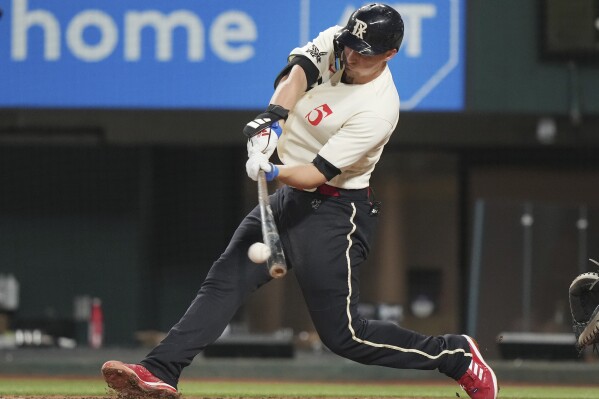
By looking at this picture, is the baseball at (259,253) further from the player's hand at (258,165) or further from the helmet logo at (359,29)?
the helmet logo at (359,29)

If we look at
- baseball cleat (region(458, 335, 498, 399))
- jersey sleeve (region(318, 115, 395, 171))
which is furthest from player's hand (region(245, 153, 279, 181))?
baseball cleat (region(458, 335, 498, 399))

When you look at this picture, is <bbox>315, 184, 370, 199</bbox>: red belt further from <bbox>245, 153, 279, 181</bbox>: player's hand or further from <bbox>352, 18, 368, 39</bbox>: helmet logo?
<bbox>352, 18, 368, 39</bbox>: helmet logo

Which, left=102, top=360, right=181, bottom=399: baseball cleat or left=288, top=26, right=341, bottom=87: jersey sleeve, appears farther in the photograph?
left=288, top=26, right=341, bottom=87: jersey sleeve

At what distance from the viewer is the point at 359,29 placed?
16.4 ft

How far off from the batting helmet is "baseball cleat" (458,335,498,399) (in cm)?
146

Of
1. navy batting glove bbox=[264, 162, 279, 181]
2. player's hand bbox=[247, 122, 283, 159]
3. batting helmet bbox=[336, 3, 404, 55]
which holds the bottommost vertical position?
navy batting glove bbox=[264, 162, 279, 181]

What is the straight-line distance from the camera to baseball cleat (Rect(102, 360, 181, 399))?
4977mm

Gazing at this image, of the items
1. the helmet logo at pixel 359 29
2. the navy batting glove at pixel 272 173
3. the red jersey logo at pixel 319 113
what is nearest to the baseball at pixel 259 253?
the navy batting glove at pixel 272 173

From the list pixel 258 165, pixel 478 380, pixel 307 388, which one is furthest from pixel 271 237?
pixel 307 388

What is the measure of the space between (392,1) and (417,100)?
955mm

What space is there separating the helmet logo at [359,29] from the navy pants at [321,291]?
2.31ft

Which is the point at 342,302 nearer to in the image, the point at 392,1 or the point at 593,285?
the point at 593,285

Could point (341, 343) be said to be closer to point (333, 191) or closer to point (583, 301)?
point (333, 191)

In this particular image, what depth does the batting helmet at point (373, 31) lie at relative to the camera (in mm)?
5000
